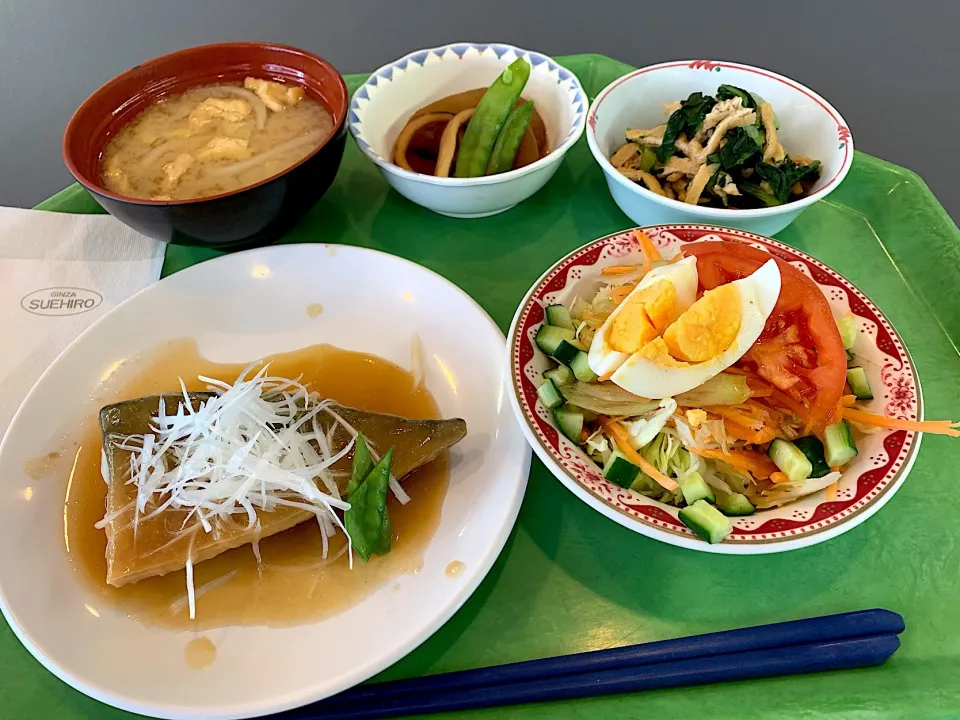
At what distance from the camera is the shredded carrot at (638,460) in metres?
1.24

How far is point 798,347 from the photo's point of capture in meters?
1.27

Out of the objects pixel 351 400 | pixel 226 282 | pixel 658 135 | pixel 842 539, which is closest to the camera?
pixel 842 539

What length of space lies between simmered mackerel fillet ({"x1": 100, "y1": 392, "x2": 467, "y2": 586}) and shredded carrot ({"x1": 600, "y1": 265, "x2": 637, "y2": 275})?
48 cm

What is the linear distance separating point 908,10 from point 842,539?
10.9 ft

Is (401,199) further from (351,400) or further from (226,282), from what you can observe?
(351,400)

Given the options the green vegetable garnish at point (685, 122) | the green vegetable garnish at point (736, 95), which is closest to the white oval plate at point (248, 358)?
the green vegetable garnish at point (685, 122)

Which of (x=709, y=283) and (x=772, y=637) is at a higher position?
(x=709, y=283)

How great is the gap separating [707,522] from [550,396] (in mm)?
371

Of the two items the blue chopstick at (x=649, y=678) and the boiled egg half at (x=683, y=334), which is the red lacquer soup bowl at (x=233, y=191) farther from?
the blue chopstick at (x=649, y=678)

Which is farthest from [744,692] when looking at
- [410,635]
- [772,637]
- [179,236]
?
[179,236]

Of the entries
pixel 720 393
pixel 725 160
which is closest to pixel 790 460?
pixel 720 393

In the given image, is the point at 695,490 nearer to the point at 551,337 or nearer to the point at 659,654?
the point at 659,654

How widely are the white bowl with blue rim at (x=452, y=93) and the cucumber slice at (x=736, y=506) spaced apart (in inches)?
37.0

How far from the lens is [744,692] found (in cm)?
113
